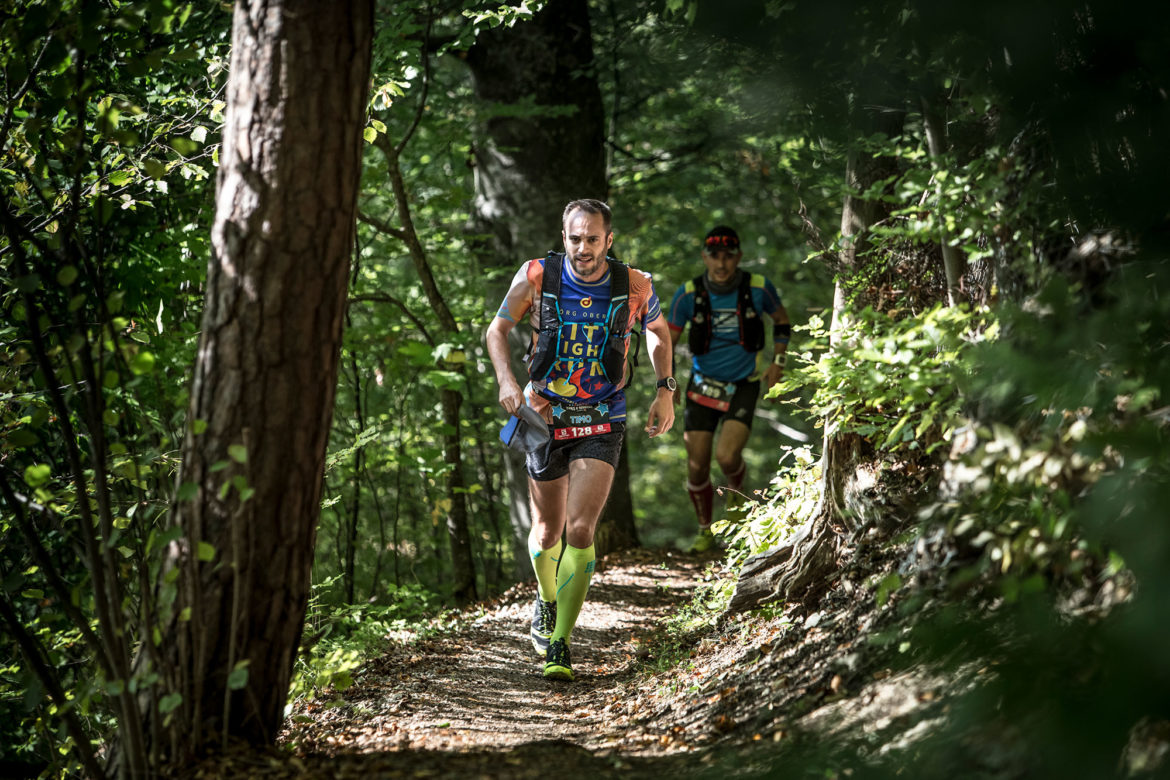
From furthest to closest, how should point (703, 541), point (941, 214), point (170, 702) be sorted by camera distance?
point (703, 541) → point (941, 214) → point (170, 702)

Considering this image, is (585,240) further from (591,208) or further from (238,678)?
(238,678)

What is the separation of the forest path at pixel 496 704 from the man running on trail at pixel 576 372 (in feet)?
1.43

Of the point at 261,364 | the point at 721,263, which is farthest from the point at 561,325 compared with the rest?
the point at 721,263

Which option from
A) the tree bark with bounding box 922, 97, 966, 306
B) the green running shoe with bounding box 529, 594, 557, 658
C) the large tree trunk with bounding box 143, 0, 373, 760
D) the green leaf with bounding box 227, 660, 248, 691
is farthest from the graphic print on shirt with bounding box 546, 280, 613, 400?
the green leaf with bounding box 227, 660, 248, 691

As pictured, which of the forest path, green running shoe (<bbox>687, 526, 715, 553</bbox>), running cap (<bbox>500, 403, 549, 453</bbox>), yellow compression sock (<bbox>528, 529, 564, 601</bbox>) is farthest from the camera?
green running shoe (<bbox>687, 526, 715, 553</bbox>)

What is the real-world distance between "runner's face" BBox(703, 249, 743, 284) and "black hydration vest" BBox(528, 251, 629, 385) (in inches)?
98.1

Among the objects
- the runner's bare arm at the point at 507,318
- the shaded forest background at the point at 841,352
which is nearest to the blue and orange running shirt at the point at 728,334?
the shaded forest background at the point at 841,352

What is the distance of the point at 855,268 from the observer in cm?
480

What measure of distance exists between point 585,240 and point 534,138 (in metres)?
3.94

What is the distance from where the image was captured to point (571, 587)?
496 centimetres

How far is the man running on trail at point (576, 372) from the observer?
482cm

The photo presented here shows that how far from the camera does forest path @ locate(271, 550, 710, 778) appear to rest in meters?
3.16

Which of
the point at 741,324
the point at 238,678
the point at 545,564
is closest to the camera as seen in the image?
the point at 238,678

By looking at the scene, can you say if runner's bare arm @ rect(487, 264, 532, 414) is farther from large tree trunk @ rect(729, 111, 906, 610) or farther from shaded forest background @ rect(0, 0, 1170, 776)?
large tree trunk @ rect(729, 111, 906, 610)
